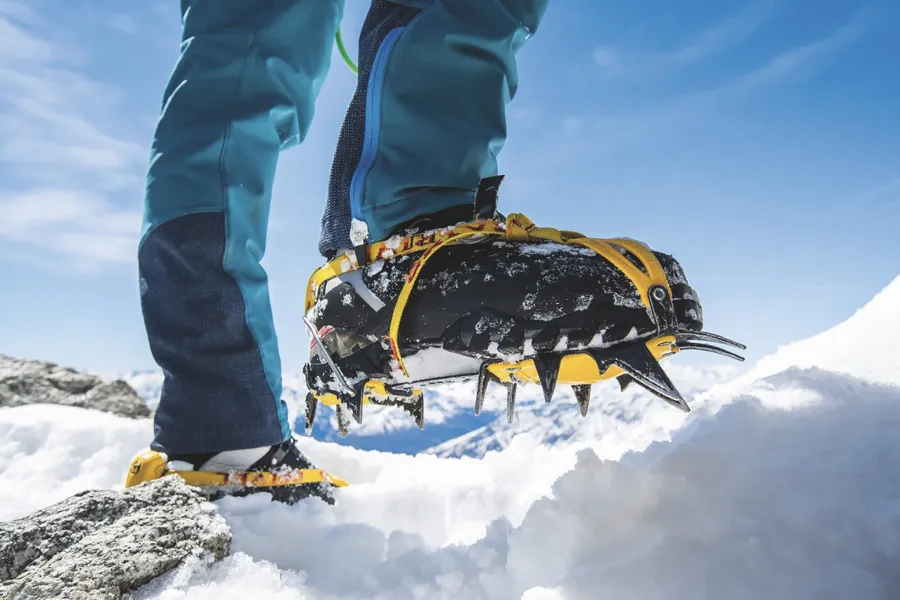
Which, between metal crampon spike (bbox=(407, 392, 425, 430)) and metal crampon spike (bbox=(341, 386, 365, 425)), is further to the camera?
metal crampon spike (bbox=(407, 392, 425, 430))

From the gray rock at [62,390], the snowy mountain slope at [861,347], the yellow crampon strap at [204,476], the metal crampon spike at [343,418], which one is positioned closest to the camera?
the snowy mountain slope at [861,347]

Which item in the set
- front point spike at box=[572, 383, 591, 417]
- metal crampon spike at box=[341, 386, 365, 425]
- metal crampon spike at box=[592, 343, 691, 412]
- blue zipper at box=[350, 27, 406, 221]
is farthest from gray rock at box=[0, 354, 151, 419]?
metal crampon spike at box=[592, 343, 691, 412]

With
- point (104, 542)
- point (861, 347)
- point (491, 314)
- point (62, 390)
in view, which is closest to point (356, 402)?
point (491, 314)

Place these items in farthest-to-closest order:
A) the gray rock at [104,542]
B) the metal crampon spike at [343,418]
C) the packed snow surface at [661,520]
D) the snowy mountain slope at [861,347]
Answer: the metal crampon spike at [343,418] < the snowy mountain slope at [861,347] < the gray rock at [104,542] < the packed snow surface at [661,520]

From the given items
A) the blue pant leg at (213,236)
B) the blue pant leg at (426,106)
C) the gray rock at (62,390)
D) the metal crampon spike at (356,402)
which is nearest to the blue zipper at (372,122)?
the blue pant leg at (426,106)

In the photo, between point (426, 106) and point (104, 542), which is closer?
point (104, 542)

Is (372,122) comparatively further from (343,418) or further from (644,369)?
(644,369)

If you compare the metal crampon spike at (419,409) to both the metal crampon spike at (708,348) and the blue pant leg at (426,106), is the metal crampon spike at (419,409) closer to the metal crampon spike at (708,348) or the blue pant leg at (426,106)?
the blue pant leg at (426,106)

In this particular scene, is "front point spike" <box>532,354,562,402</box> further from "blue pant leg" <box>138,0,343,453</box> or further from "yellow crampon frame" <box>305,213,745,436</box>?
"blue pant leg" <box>138,0,343,453</box>
